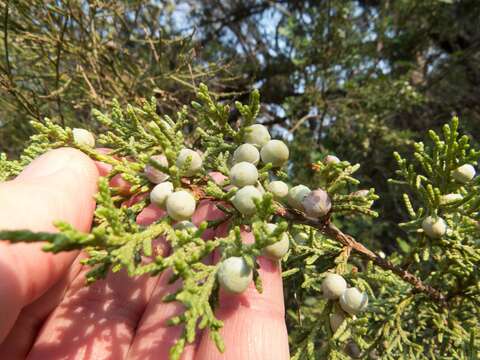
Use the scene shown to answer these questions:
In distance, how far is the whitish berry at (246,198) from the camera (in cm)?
153

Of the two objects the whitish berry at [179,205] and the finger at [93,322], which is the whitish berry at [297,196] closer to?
the whitish berry at [179,205]

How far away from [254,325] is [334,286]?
42 centimetres

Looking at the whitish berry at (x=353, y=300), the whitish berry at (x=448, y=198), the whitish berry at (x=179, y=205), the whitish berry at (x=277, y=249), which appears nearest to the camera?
the whitish berry at (x=179, y=205)

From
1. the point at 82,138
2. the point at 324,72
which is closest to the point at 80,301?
the point at 82,138

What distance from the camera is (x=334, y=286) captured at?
1.76 m

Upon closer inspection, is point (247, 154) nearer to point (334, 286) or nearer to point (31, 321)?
point (334, 286)

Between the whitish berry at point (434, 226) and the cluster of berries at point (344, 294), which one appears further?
the whitish berry at point (434, 226)

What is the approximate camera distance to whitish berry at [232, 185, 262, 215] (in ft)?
5.01

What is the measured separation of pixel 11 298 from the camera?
60.6 inches

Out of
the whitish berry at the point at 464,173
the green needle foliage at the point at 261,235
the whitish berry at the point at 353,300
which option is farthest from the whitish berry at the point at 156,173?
the whitish berry at the point at 464,173

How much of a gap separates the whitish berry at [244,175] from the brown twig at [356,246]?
11.6 inches

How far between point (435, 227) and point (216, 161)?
1.13 metres

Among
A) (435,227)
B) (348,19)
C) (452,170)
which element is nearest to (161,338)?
(435,227)

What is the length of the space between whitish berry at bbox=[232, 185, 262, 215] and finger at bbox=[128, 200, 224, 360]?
557 mm
